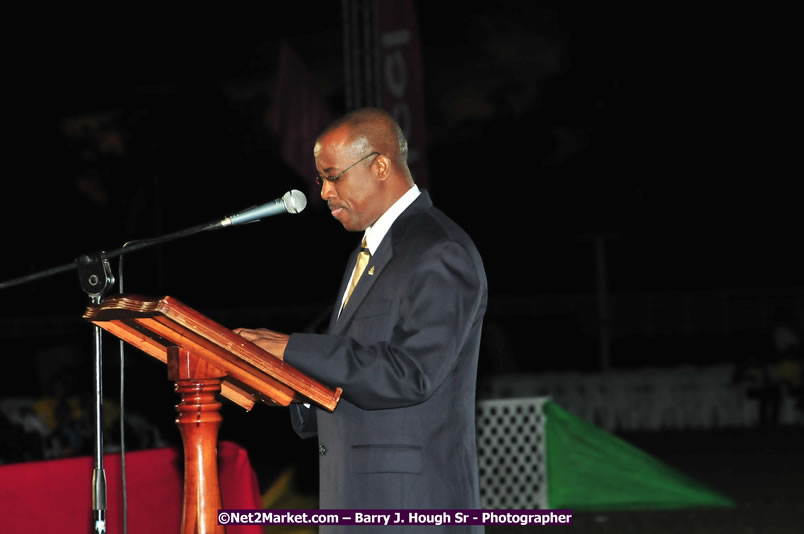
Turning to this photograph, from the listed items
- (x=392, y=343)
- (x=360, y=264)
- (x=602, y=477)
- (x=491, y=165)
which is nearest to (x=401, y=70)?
(x=602, y=477)

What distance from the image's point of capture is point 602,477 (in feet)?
30.1

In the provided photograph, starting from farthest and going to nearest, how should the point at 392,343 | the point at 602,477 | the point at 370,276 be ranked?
1. the point at 602,477
2. the point at 370,276
3. the point at 392,343

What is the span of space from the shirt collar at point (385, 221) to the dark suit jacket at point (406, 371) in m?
0.04

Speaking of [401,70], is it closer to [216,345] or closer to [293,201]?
[293,201]

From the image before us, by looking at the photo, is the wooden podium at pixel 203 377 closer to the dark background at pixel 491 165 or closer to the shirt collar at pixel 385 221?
the shirt collar at pixel 385 221

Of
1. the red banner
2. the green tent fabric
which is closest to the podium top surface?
the green tent fabric

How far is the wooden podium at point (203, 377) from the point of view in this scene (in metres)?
2.39

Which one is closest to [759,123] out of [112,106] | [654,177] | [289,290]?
[654,177]

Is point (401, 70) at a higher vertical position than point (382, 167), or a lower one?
higher

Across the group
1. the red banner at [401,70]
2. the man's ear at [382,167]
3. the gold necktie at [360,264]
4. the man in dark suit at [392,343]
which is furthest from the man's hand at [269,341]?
the red banner at [401,70]

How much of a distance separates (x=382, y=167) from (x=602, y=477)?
6.73 m

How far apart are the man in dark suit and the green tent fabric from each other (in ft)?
20.7

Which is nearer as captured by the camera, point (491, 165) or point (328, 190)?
point (328, 190)

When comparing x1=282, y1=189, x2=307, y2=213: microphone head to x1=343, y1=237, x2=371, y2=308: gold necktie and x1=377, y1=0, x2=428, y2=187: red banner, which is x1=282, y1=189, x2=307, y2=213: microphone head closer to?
x1=343, y1=237, x2=371, y2=308: gold necktie
